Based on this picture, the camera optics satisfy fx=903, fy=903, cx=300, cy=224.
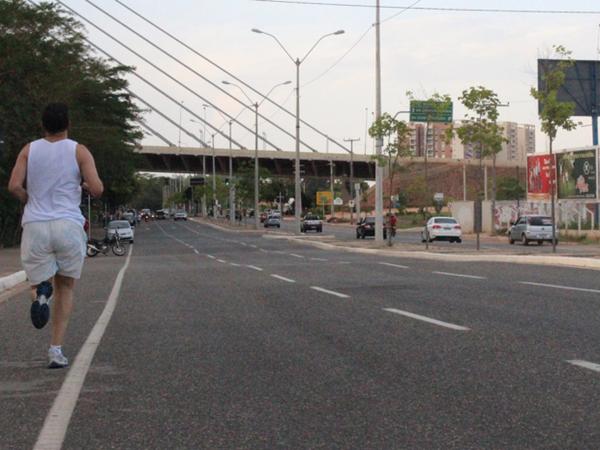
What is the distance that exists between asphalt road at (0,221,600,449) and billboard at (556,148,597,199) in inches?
1765

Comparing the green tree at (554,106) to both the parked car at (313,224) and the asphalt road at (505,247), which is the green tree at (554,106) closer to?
the asphalt road at (505,247)

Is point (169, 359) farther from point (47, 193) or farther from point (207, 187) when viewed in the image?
point (207, 187)

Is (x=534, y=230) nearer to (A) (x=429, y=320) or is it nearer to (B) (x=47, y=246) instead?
(A) (x=429, y=320)

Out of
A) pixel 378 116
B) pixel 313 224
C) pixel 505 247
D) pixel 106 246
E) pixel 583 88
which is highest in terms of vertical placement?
pixel 583 88

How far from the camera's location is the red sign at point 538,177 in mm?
60812

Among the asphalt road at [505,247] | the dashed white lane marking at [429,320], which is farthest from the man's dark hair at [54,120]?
the asphalt road at [505,247]

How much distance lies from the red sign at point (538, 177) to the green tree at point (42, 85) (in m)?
27.8

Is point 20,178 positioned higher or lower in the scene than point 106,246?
higher

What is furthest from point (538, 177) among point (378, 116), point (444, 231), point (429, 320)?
point (429, 320)

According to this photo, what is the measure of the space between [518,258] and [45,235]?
67.1 ft

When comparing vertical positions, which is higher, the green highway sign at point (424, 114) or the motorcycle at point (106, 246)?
the green highway sign at point (424, 114)

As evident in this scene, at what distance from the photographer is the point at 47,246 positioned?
6.76m

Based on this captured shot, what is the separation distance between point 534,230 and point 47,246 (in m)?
39.4

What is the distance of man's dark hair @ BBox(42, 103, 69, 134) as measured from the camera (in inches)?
271
